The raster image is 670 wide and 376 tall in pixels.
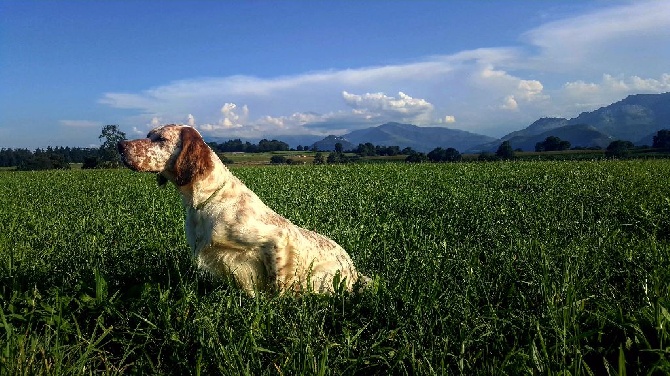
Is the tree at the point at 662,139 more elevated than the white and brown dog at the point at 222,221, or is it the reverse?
the tree at the point at 662,139

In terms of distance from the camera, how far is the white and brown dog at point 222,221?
403 centimetres

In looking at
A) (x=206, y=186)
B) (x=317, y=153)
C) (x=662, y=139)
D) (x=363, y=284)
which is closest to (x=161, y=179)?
(x=206, y=186)

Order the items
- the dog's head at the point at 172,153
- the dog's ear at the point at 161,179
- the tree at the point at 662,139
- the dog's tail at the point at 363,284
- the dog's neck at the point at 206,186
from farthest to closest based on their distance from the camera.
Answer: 1. the tree at the point at 662,139
2. the dog's tail at the point at 363,284
3. the dog's ear at the point at 161,179
4. the dog's neck at the point at 206,186
5. the dog's head at the point at 172,153

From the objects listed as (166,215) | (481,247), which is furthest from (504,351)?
(166,215)

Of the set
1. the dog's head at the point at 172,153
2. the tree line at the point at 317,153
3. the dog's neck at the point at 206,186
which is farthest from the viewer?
the tree line at the point at 317,153

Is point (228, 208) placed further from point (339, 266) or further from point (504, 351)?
point (504, 351)

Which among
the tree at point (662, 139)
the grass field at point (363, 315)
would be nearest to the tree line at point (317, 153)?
the tree at point (662, 139)

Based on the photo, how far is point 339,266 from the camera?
4758 mm

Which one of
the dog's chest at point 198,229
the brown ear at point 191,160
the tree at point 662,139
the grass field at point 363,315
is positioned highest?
the tree at point 662,139

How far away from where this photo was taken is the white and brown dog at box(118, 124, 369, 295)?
4027 millimetres

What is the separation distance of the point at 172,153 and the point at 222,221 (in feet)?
2.41

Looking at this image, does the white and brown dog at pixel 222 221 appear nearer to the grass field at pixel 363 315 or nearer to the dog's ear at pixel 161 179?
the dog's ear at pixel 161 179

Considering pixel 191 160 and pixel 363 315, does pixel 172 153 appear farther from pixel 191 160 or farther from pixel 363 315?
pixel 363 315

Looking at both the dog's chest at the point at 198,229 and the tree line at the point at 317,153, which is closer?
the dog's chest at the point at 198,229
